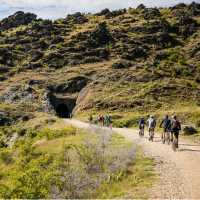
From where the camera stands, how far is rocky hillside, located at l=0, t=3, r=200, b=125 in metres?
79.4

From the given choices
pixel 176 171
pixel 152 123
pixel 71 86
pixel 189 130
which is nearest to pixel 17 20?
pixel 71 86

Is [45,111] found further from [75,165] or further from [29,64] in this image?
[75,165]

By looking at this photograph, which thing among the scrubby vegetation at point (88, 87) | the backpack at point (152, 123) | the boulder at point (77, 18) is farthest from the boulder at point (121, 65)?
the backpack at point (152, 123)

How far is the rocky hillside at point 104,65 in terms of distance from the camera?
79.4 meters

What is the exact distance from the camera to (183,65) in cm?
9519

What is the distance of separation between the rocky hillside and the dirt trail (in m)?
29.1

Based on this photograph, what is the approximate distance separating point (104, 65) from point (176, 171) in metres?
74.8

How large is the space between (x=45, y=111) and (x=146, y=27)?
46940mm

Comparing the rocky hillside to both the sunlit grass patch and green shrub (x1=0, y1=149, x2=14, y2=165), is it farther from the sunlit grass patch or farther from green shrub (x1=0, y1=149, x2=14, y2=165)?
the sunlit grass patch

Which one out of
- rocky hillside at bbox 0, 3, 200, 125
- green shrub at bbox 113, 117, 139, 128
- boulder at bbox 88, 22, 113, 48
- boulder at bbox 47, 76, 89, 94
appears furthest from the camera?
boulder at bbox 88, 22, 113, 48

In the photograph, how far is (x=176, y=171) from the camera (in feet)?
79.3

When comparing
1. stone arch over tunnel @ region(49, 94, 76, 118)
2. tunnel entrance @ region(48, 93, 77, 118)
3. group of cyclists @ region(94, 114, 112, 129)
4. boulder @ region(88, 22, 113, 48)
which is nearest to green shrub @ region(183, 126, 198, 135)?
group of cyclists @ region(94, 114, 112, 129)

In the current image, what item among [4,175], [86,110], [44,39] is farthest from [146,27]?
[4,175]

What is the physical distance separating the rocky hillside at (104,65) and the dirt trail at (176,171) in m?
29.1
